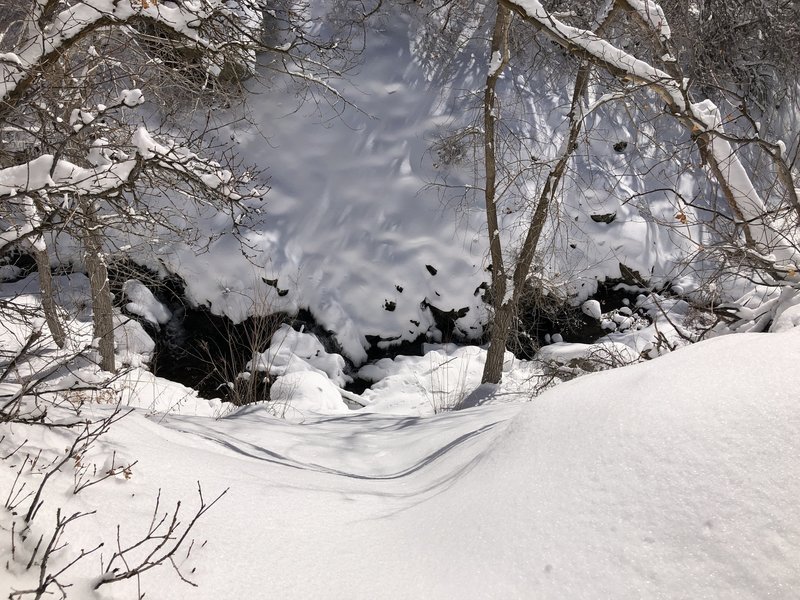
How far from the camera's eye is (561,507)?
1.61m

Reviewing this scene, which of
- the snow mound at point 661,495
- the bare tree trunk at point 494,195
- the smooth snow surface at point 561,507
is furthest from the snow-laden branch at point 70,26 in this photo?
the bare tree trunk at point 494,195

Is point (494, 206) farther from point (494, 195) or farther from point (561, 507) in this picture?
point (561, 507)

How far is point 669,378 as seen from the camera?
184cm

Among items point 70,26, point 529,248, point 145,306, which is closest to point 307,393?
point 529,248

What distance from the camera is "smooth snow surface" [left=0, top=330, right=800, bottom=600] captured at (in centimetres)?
133

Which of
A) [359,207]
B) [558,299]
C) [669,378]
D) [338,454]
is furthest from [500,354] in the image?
[669,378]

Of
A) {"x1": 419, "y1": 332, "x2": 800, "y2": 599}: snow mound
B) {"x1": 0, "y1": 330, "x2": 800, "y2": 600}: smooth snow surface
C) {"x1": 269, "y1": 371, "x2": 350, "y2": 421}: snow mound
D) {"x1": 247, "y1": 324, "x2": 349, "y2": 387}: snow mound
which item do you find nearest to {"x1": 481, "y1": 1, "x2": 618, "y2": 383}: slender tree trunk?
{"x1": 269, "y1": 371, "x2": 350, "y2": 421}: snow mound

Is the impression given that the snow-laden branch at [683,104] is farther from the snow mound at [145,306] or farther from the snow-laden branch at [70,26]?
the snow mound at [145,306]

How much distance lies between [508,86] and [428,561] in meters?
11.9

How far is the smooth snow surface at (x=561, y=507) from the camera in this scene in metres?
1.33

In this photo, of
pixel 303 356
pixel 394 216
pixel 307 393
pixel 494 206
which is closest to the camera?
pixel 494 206

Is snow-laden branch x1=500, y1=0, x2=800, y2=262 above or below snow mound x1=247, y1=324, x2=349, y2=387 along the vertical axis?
above

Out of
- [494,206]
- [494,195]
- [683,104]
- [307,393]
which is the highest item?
[494,195]

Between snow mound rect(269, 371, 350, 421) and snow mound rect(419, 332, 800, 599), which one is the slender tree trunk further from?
snow mound rect(419, 332, 800, 599)
